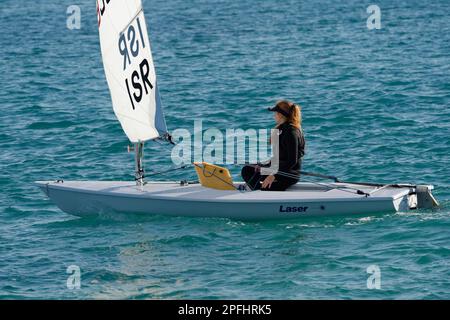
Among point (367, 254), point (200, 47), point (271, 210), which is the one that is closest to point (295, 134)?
point (271, 210)

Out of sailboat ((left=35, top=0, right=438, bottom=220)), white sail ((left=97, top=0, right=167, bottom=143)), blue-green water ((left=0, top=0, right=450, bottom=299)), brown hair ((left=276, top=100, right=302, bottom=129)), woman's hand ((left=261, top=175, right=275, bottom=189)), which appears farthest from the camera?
white sail ((left=97, top=0, right=167, bottom=143))

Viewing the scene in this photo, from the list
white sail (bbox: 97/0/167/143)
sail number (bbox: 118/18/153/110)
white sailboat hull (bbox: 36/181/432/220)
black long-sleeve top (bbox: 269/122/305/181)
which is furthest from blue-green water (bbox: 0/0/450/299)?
sail number (bbox: 118/18/153/110)

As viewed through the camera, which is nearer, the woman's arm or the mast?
the woman's arm

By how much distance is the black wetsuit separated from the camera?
56.6 feet

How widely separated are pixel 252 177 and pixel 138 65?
9.47ft

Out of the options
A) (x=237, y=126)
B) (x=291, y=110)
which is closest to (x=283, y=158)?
(x=291, y=110)

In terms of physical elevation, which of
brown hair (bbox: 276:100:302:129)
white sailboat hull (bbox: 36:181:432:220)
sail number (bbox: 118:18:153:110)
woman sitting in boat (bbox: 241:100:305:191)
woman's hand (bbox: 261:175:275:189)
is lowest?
white sailboat hull (bbox: 36:181:432:220)

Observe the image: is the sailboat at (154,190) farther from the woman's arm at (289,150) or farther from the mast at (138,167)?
the woman's arm at (289,150)

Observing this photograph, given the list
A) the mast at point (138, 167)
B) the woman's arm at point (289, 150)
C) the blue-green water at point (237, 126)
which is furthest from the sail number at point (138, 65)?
the woman's arm at point (289, 150)

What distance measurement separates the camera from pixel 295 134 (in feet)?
56.5

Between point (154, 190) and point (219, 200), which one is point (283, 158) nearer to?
point (219, 200)

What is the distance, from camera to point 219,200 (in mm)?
17562

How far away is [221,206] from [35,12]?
115 ft

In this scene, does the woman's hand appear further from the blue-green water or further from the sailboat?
the blue-green water
